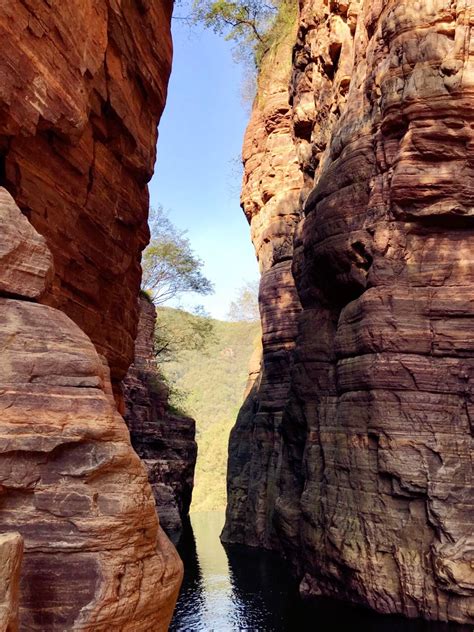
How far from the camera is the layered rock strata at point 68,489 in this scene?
4789 mm

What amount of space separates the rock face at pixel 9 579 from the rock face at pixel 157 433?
2538 centimetres

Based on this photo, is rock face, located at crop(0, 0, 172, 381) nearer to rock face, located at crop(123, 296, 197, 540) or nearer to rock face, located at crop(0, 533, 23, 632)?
rock face, located at crop(0, 533, 23, 632)

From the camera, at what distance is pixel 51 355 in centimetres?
533

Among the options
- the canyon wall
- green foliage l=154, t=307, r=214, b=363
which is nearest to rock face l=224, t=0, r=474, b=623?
the canyon wall

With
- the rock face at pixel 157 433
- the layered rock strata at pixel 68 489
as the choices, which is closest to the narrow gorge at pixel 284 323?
the layered rock strata at pixel 68 489

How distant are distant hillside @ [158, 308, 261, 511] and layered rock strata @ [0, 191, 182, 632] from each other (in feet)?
207

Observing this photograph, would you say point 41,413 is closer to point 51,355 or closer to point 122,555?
point 51,355

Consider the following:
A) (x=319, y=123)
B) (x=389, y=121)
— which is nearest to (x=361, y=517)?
(x=389, y=121)

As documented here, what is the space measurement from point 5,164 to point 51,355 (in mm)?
3917

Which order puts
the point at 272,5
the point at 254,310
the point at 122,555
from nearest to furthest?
1. the point at 122,555
2. the point at 272,5
3. the point at 254,310

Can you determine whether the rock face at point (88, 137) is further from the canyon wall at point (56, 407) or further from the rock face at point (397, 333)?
the rock face at point (397, 333)

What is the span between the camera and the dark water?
1528 cm

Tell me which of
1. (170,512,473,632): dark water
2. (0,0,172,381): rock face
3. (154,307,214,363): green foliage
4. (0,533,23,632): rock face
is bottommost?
(170,512,473,632): dark water

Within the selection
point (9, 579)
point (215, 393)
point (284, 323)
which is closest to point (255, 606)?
point (284, 323)
